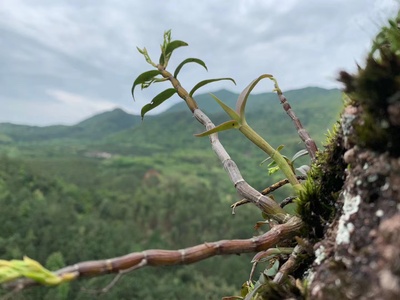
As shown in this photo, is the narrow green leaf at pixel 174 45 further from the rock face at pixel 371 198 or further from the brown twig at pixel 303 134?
the rock face at pixel 371 198

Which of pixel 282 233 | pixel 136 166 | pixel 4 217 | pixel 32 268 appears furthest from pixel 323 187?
pixel 136 166

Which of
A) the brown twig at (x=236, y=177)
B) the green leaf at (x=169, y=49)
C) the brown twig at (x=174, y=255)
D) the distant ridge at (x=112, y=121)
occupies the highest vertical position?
the distant ridge at (x=112, y=121)

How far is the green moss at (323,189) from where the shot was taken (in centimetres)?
65

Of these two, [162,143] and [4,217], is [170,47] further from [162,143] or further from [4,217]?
[162,143]

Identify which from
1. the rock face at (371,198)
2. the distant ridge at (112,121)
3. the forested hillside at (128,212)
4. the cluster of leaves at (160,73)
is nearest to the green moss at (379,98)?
the rock face at (371,198)

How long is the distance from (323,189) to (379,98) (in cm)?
21

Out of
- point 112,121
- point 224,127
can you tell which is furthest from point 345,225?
point 112,121

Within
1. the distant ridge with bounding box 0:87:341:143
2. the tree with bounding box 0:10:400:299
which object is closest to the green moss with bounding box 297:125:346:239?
the tree with bounding box 0:10:400:299

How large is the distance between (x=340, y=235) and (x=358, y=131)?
0.13 metres

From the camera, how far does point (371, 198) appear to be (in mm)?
510

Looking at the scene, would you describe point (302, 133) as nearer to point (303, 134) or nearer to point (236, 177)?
point (303, 134)

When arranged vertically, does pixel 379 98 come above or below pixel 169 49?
below

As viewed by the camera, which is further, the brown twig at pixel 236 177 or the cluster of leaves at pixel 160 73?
the cluster of leaves at pixel 160 73

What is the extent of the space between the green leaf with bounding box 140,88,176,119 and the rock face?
0.46 meters
